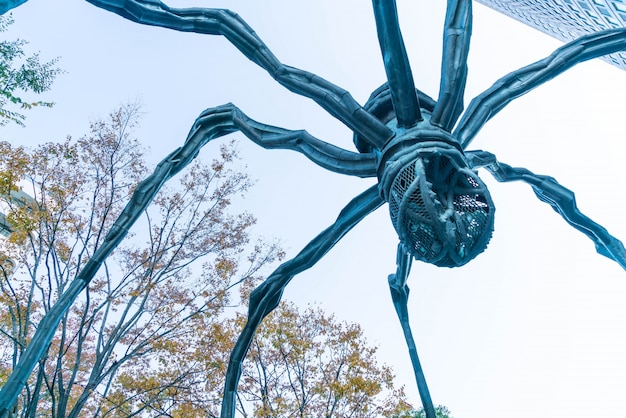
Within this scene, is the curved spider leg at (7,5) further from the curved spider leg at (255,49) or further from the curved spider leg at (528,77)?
the curved spider leg at (528,77)

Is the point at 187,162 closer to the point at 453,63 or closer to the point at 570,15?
the point at 453,63

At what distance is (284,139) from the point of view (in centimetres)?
427

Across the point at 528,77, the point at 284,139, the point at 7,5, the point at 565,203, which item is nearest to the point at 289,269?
the point at 284,139

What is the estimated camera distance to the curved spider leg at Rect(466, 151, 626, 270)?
5.12 meters

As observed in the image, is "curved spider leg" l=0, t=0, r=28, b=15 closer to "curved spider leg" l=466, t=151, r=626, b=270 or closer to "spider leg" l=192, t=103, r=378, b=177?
"spider leg" l=192, t=103, r=378, b=177

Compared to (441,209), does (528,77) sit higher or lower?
higher

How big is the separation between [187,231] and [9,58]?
14.8 ft

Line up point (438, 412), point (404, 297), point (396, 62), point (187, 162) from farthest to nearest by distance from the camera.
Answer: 1. point (438, 412)
2. point (404, 297)
3. point (187, 162)
4. point (396, 62)

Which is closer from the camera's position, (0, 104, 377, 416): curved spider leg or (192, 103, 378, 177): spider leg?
(0, 104, 377, 416): curved spider leg

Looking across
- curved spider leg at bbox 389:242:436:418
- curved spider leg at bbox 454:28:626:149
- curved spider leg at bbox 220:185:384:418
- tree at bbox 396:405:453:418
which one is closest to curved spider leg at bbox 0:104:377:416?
→ curved spider leg at bbox 220:185:384:418

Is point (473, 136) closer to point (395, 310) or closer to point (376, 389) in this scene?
point (395, 310)

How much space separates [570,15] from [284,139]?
28815mm

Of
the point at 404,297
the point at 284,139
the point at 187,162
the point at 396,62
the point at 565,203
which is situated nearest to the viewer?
the point at 396,62

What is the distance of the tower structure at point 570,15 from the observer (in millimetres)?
22125
